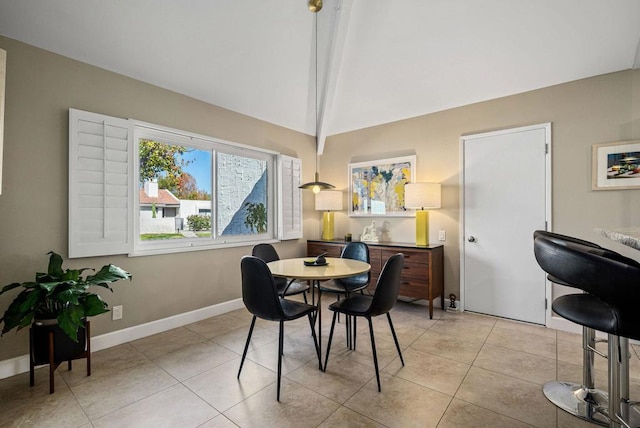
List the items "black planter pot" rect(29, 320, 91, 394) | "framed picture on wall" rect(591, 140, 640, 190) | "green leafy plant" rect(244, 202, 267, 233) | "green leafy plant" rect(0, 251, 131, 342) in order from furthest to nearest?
"green leafy plant" rect(244, 202, 267, 233) → "framed picture on wall" rect(591, 140, 640, 190) → "black planter pot" rect(29, 320, 91, 394) → "green leafy plant" rect(0, 251, 131, 342)

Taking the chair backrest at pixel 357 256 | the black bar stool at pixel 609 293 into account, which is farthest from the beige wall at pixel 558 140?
the black bar stool at pixel 609 293

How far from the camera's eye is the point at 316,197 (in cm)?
465

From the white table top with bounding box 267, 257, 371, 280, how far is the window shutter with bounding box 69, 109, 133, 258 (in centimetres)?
153

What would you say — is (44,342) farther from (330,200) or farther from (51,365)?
(330,200)

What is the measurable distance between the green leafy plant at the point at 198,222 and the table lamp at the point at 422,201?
8.22ft

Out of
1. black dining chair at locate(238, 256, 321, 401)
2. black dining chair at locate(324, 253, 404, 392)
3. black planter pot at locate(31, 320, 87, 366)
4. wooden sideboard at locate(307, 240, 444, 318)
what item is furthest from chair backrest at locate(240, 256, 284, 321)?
wooden sideboard at locate(307, 240, 444, 318)

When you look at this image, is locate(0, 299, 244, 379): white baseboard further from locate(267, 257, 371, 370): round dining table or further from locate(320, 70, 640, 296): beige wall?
locate(320, 70, 640, 296): beige wall

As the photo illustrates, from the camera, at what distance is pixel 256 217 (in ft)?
13.9

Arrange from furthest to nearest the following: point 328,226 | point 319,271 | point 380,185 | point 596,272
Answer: point 328,226
point 380,185
point 319,271
point 596,272

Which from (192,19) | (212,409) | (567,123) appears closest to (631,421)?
(212,409)

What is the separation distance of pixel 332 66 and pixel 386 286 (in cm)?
266

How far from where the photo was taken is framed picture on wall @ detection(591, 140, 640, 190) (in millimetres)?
2777

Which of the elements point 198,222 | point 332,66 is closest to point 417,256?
point 332,66

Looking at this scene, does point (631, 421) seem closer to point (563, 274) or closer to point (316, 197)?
point (563, 274)
